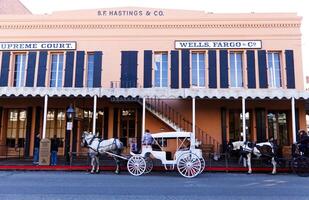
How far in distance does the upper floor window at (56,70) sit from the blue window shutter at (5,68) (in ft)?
8.50

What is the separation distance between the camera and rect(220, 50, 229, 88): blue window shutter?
58.3 feet

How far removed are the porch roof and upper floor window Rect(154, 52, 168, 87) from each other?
399 centimetres

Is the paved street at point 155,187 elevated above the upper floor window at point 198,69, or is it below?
below

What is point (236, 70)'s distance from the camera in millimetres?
18328

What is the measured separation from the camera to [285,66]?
1778 cm

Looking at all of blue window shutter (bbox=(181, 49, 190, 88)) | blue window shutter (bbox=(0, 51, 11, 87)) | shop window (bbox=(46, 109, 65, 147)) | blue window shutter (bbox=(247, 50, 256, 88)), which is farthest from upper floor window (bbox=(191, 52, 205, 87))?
blue window shutter (bbox=(0, 51, 11, 87))

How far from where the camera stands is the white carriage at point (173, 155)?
460 inches

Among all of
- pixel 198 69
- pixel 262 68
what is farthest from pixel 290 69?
pixel 198 69

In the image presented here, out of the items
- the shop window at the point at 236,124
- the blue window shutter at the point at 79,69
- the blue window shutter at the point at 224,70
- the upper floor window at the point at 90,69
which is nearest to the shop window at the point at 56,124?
the blue window shutter at the point at 79,69

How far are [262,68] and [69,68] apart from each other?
36.9 feet

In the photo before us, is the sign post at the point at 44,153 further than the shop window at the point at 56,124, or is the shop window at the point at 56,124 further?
the shop window at the point at 56,124

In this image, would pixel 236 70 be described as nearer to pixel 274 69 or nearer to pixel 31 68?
pixel 274 69

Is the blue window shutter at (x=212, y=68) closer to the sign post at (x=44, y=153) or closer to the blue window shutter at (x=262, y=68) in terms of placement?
the blue window shutter at (x=262, y=68)

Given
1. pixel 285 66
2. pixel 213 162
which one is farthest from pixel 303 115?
pixel 213 162
